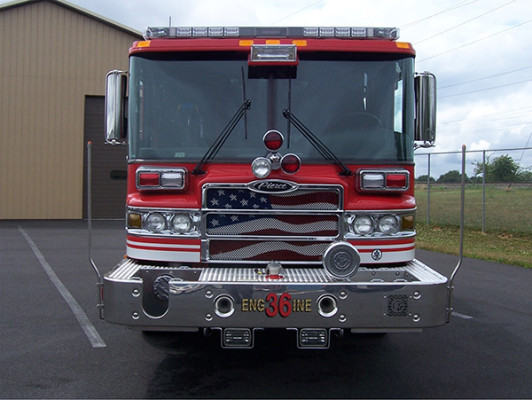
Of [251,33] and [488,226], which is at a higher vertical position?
[251,33]

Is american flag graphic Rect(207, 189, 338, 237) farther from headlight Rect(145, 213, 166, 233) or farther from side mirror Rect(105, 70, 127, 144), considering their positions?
side mirror Rect(105, 70, 127, 144)

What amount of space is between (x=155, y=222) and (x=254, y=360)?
5.35 ft

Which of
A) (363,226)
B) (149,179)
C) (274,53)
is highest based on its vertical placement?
(274,53)

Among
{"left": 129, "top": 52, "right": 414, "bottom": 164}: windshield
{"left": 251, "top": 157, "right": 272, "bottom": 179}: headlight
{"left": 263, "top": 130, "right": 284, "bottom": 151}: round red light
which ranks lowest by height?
{"left": 251, "top": 157, "right": 272, "bottom": 179}: headlight

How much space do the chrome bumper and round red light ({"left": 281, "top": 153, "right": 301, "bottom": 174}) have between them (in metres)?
0.85

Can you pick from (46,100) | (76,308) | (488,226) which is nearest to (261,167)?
(76,308)

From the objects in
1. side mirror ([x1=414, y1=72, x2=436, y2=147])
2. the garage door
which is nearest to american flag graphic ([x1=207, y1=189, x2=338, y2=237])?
side mirror ([x1=414, y1=72, x2=436, y2=147])

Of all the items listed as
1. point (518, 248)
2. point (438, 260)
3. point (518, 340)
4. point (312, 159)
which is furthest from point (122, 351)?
point (518, 248)

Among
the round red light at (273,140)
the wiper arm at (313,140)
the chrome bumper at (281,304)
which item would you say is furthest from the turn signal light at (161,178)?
the wiper arm at (313,140)

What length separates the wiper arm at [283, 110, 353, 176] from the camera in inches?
180

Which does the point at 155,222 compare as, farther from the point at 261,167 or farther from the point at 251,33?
the point at 251,33

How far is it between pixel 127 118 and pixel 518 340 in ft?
14.0

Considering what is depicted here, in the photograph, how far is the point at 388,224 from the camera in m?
4.54

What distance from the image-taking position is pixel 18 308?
694 cm
